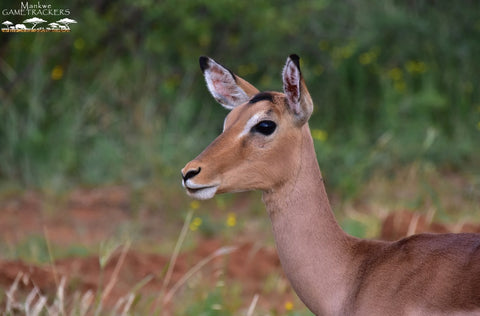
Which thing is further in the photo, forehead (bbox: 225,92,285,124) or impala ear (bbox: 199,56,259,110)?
impala ear (bbox: 199,56,259,110)

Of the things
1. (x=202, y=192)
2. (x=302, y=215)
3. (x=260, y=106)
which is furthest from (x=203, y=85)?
(x=202, y=192)

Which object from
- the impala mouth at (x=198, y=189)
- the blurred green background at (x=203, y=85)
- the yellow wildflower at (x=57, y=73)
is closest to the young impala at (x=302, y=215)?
the impala mouth at (x=198, y=189)

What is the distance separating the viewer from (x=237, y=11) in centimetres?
996

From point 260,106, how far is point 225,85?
49 centimetres

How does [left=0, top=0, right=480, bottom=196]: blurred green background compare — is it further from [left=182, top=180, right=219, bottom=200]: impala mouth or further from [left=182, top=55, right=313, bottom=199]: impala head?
[left=182, top=180, right=219, bottom=200]: impala mouth

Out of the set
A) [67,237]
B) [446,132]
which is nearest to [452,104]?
[446,132]

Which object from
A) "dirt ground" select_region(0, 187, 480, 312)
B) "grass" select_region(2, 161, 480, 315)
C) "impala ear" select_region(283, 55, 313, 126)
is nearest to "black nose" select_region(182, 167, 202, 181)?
"impala ear" select_region(283, 55, 313, 126)

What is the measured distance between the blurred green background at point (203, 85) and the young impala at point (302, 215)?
469 cm

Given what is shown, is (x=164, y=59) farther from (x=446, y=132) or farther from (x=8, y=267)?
(x=8, y=267)

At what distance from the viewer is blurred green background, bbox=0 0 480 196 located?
9141mm

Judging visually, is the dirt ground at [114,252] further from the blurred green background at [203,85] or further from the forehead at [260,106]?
the forehead at [260,106]

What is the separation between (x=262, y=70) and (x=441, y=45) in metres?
2.35

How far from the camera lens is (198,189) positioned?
370 cm

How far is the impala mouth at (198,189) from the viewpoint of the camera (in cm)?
365
